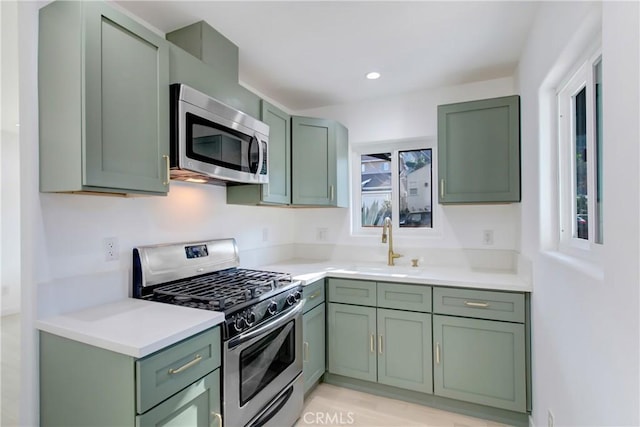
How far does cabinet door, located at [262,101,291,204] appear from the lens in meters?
2.30

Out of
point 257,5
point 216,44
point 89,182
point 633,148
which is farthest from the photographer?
point 216,44

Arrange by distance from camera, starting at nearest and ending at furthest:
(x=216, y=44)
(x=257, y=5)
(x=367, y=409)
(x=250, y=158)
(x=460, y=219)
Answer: (x=257, y=5)
(x=216, y=44)
(x=250, y=158)
(x=367, y=409)
(x=460, y=219)

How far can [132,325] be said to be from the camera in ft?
4.04

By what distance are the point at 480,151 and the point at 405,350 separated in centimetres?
156

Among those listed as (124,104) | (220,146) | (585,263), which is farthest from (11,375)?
(585,263)

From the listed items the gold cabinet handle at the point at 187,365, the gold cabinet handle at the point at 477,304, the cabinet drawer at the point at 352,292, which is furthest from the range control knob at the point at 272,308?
the gold cabinet handle at the point at 477,304

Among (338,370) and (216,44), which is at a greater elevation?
(216,44)

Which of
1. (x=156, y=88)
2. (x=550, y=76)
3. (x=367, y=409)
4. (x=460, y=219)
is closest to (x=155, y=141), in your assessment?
(x=156, y=88)

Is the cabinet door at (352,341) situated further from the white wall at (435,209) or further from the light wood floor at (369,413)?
the white wall at (435,209)

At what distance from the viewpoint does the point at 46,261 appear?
1.32 metres

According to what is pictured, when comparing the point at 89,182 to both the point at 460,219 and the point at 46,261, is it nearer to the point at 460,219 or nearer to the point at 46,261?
the point at 46,261

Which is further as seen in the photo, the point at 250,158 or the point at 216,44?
the point at 250,158

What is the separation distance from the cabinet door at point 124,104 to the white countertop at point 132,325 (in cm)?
56

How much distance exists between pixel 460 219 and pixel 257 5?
2.19m
